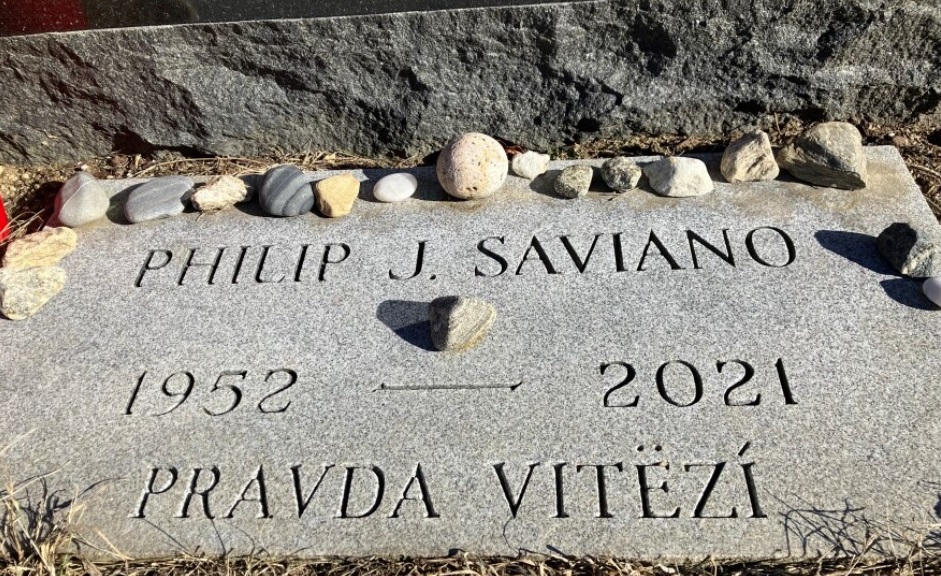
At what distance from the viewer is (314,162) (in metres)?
3.39

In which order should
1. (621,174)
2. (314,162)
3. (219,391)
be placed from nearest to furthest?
(219,391)
(621,174)
(314,162)

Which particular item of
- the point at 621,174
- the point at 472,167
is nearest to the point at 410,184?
the point at 472,167

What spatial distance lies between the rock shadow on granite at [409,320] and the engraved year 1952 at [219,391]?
0.35m

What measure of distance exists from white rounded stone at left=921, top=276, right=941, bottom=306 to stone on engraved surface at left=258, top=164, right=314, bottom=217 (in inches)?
83.6

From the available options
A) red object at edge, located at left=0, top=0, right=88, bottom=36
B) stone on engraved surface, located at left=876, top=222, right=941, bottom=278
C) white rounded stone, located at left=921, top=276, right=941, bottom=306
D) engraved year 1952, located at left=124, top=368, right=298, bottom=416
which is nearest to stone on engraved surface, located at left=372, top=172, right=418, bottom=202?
engraved year 1952, located at left=124, top=368, right=298, bottom=416

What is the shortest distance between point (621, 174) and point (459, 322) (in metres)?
0.93

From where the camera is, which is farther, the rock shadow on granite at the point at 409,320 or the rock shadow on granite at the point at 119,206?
the rock shadow on granite at the point at 119,206

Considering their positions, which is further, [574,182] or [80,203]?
[80,203]

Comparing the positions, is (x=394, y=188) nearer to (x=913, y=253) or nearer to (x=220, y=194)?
(x=220, y=194)

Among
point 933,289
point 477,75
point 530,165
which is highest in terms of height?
point 477,75

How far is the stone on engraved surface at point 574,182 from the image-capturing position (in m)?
2.97

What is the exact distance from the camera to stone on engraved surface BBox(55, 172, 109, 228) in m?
3.09

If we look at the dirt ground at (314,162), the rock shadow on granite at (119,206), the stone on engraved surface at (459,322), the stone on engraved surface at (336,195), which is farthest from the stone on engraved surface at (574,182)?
the rock shadow on granite at (119,206)

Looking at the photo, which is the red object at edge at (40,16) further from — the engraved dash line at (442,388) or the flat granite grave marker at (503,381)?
the engraved dash line at (442,388)
